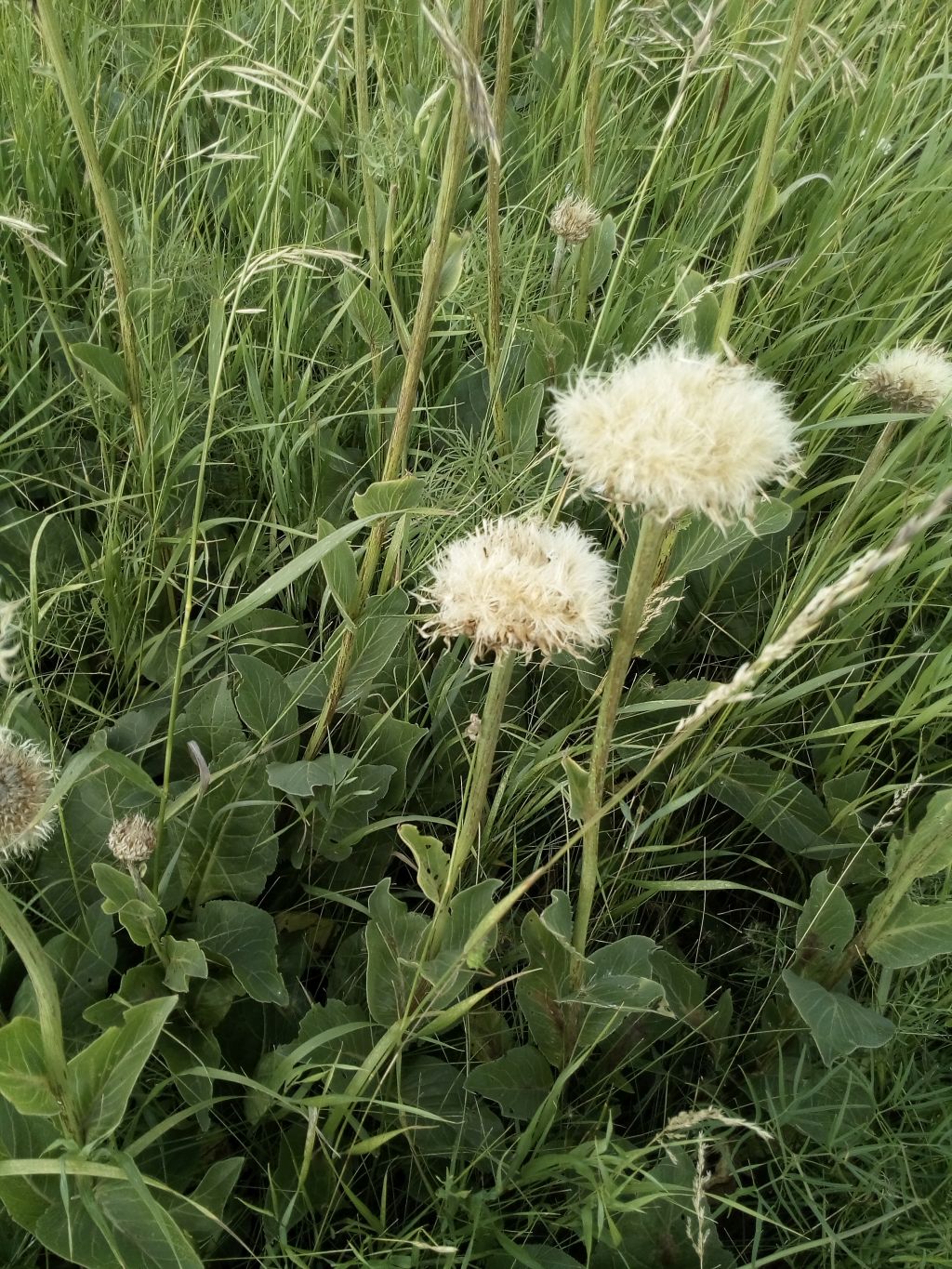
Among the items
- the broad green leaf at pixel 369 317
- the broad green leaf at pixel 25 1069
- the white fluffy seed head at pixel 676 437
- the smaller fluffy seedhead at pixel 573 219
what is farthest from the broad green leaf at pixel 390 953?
the smaller fluffy seedhead at pixel 573 219

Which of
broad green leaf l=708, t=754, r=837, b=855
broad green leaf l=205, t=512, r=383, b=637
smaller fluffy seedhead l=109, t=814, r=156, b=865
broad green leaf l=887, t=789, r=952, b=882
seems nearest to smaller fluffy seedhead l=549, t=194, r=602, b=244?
broad green leaf l=205, t=512, r=383, b=637

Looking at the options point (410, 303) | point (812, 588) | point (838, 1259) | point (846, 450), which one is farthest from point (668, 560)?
point (838, 1259)

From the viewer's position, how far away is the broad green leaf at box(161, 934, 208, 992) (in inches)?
43.4

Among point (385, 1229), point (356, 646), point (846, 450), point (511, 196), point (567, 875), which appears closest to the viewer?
point (385, 1229)

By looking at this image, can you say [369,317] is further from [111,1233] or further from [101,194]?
[111,1233]

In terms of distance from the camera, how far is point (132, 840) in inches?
41.4

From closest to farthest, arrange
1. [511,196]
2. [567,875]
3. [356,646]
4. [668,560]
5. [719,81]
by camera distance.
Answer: [567,875] < [356,646] < [668,560] < [719,81] < [511,196]

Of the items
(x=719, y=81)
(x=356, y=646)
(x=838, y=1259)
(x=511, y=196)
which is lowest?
(x=838, y=1259)

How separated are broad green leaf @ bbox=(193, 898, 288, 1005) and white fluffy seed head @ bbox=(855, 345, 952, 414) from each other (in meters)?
1.13

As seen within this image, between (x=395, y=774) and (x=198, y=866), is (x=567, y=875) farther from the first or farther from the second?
(x=198, y=866)

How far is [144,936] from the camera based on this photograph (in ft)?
3.71

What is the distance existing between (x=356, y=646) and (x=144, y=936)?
1.52 feet

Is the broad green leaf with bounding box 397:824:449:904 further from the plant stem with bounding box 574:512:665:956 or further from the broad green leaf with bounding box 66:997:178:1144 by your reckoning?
the broad green leaf with bounding box 66:997:178:1144

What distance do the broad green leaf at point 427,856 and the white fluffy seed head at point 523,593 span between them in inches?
7.6
